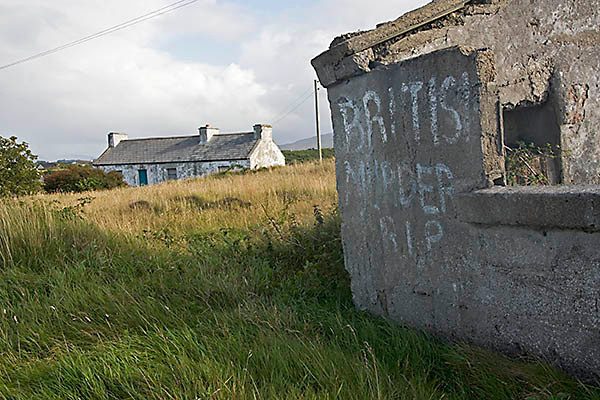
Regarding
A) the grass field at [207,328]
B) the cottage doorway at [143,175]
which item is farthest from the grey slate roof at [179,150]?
the grass field at [207,328]

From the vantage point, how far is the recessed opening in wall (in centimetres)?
421

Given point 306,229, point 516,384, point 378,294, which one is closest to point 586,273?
point 516,384

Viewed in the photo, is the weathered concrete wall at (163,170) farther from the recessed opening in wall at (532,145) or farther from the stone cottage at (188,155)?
the recessed opening in wall at (532,145)

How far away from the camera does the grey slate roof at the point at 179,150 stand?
37.0 meters

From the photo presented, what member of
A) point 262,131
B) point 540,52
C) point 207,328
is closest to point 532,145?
point 540,52

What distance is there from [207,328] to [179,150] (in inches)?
1462

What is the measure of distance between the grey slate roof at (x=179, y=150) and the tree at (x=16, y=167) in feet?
68.1

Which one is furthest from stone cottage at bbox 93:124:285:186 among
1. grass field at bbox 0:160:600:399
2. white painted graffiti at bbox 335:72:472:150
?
white painted graffiti at bbox 335:72:472:150

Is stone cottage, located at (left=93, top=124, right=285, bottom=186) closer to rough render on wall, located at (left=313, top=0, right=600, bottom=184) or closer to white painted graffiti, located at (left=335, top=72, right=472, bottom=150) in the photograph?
rough render on wall, located at (left=313, top=0, right=600, bottom=184)

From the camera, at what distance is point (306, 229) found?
5711 mm

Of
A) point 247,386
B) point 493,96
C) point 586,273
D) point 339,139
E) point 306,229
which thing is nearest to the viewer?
point 586,273

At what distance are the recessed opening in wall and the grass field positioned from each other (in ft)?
5.96

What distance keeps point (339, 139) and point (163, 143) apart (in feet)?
127

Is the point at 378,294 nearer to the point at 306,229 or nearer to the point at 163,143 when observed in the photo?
the point at 306,229
